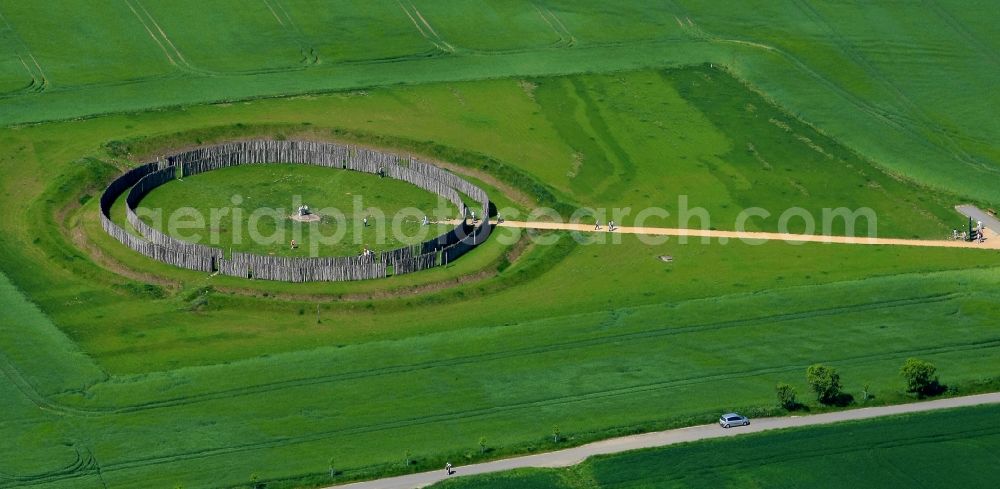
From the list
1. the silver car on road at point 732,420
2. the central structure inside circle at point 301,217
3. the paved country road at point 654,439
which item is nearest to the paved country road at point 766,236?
the central structure inside circle at point 301,217

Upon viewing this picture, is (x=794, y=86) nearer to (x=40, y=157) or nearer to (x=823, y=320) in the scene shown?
(x=823, y=320)

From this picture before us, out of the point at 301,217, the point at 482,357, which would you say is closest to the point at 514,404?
the point at 482,357

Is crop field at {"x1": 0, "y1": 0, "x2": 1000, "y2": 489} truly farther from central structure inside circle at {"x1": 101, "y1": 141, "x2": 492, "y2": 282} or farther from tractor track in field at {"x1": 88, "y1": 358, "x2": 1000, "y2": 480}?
central structure inside circle at {"x1": 101, "y1": 141, "x2": 492, "y2": 282}

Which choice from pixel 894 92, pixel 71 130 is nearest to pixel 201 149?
pixel 71 130

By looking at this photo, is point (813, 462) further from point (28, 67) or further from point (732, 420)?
point (28, 67)

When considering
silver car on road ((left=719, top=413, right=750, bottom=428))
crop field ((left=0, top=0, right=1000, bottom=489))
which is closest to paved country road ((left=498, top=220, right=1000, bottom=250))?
crop field ((left=0, top=0, right=1000, bottom=489))

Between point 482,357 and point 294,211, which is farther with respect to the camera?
point 294,211

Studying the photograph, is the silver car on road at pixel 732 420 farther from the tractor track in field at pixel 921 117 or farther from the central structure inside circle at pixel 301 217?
the tractor track in field at pixel 921 117
